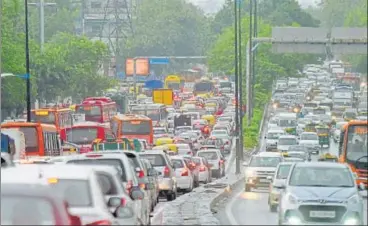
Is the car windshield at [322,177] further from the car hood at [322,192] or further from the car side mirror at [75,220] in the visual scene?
the car side mirror at [75,220]

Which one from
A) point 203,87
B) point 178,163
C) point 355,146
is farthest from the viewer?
point 203,87

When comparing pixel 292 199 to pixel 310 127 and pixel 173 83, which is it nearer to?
pixel 310 127

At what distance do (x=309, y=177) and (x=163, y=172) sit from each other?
1142cm

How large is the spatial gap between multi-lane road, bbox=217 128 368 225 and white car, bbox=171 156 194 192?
1.60 metres

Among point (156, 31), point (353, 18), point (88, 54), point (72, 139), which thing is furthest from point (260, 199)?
point (156, 31)

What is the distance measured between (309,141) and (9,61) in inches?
807

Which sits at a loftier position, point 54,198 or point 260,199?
point 54,198

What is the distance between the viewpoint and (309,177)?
25906 mm

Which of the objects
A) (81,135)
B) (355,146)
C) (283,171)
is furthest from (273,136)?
(283,171)

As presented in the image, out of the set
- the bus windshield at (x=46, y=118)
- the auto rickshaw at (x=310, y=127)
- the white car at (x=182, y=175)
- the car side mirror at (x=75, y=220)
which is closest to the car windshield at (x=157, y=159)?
the white car at (x=182, y=175)

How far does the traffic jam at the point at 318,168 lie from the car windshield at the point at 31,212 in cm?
1210

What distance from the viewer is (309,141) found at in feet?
259

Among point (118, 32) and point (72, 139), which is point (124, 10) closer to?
point (118, 32)

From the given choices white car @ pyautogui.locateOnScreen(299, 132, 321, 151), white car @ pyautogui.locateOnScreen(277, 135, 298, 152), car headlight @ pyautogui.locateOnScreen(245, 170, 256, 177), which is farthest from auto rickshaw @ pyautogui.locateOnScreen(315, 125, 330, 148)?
car headlight @ pyautogui.locateOnScreen(245, 170, 256, 177)
